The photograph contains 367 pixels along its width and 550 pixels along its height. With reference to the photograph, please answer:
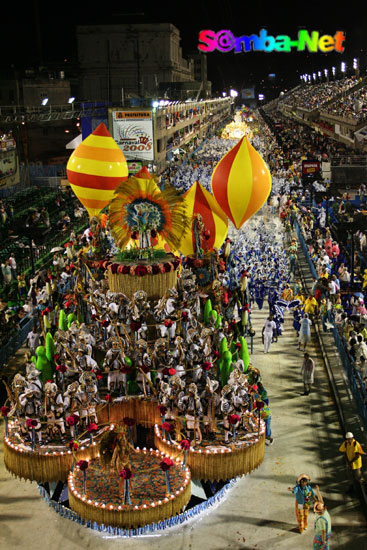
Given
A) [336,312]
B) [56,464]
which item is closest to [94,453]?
[56,464]

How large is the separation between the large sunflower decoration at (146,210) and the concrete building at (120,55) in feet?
224

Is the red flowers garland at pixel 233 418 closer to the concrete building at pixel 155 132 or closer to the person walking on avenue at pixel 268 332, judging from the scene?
the person walking on avenue at pixel 268 332

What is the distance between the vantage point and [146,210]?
13.8m

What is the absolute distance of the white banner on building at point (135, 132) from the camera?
32312mm

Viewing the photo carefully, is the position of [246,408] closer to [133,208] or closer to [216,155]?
[133,208]

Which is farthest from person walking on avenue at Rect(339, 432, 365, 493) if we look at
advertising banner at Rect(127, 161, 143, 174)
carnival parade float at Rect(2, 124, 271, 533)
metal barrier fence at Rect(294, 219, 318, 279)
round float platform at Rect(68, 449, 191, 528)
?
advertising banner at Rect(127, 161, 143, 174)

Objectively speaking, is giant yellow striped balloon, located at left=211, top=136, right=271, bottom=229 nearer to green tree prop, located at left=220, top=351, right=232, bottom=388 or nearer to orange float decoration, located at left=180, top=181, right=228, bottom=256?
orange float decoration, located at left=180, top=181, right=228, bottom=256

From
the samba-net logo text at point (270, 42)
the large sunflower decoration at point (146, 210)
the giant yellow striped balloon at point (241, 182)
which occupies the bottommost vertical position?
the large sunflower decoration at point (146, 210)

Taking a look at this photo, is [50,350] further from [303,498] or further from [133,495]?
[303,498]

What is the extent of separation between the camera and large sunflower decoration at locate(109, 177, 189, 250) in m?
13.8

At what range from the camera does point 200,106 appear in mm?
76062

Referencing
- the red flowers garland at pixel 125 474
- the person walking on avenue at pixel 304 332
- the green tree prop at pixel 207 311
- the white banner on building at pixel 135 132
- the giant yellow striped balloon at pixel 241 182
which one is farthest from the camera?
the white banner on building at pixel 135 132

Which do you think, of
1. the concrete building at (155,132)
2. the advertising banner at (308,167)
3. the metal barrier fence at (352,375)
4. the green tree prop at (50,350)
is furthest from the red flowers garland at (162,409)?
the advertising banner at (308,167)

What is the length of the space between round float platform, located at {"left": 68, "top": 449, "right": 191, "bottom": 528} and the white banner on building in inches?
925
